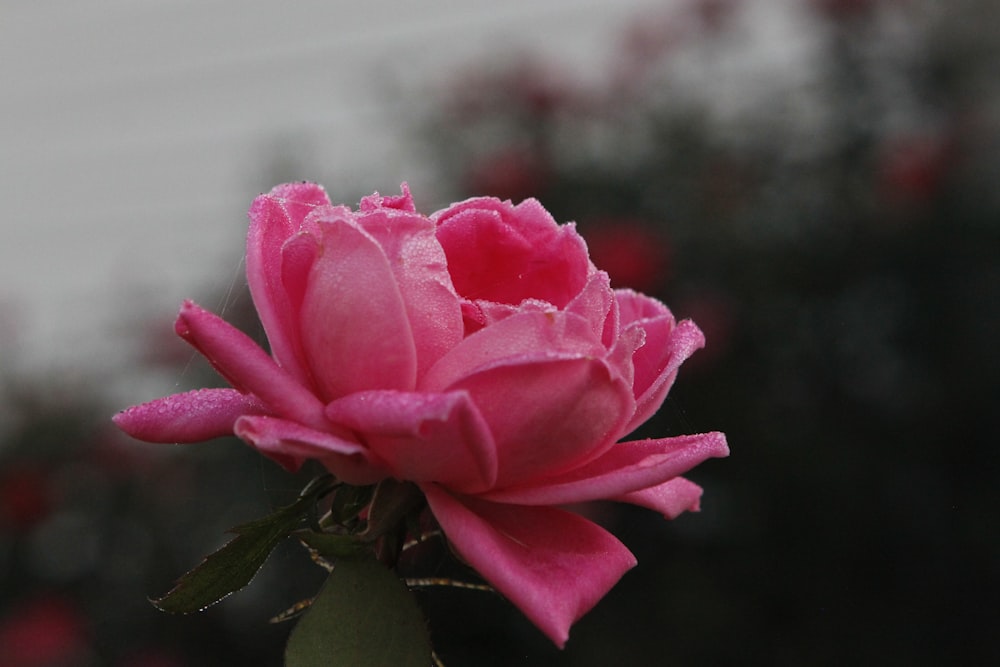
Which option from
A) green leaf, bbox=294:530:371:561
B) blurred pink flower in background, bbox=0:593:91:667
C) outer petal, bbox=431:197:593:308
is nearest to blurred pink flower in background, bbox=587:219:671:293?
blurred pink flower in background, bbox=0:593:91:667

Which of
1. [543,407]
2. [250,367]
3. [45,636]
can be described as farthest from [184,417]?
[45,636]

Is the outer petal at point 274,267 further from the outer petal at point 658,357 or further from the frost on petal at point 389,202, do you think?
the outer petal at point 658,357

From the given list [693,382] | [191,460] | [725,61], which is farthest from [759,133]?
[191,460]

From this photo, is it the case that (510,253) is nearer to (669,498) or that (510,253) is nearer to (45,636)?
(669,498)

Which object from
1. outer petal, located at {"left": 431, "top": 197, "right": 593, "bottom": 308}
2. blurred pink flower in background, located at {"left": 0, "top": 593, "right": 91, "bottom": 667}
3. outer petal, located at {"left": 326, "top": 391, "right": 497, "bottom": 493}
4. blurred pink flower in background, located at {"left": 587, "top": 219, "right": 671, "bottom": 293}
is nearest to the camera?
outer petal, located at {"left": 326, "top": 391, "right": 497, "bottom": 493}

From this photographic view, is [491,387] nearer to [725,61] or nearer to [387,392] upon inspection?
[387,392]

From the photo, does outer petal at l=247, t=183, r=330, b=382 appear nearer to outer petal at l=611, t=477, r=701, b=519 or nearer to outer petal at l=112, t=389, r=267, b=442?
outer petal at l=112, t=389, r=267, b=442
